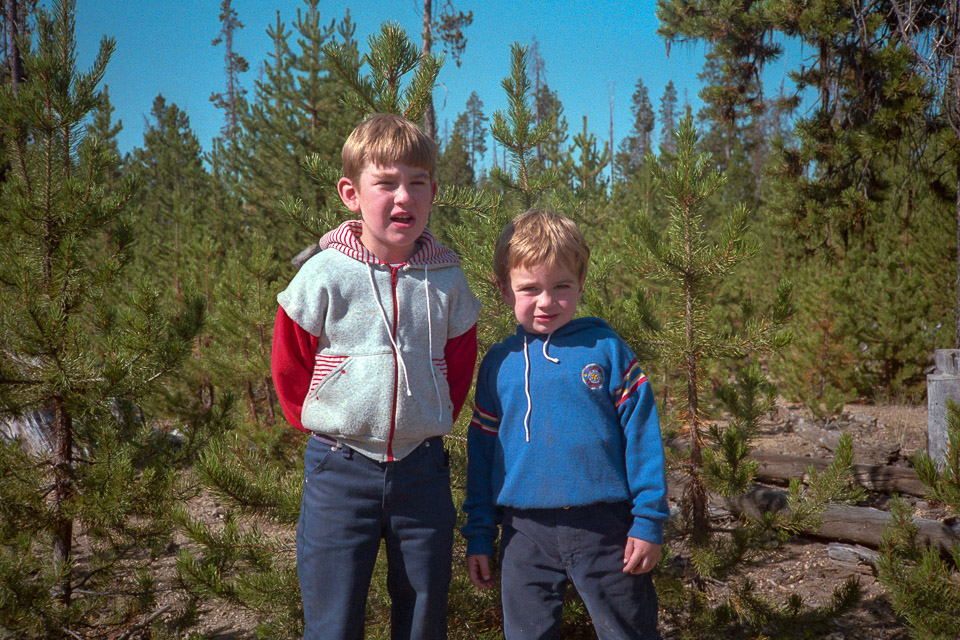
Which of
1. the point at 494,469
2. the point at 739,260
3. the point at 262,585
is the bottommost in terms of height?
the point at 262,585

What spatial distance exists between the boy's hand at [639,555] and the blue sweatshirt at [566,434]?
25mm

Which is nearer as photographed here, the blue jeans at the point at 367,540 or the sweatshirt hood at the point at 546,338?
the blue jeans at the point at 367,540

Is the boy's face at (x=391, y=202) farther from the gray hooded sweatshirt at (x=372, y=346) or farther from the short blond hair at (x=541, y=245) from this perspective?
the short blond hair at (x=541, y=245)

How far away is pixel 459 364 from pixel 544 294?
14.6 inches

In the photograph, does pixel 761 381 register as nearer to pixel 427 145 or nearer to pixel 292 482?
pixel 427 145

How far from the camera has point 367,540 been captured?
1723mm

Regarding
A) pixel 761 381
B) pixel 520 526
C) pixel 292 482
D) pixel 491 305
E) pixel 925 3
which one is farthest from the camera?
pixel 925 3

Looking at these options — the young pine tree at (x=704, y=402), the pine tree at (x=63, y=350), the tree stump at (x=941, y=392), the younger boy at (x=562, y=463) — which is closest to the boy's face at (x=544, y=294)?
the younger boy at (x=562, y=463)

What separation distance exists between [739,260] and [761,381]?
0.61 meters

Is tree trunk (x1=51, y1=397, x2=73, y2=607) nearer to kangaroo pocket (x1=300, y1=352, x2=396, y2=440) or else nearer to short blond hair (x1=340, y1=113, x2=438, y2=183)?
kangaroo pocket (x1=300, y1=352, x2=396, y2=440)

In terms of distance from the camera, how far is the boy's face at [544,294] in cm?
186

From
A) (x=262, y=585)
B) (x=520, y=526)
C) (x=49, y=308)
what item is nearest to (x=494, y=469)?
(x=520, y=526)

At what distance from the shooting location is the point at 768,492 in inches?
164

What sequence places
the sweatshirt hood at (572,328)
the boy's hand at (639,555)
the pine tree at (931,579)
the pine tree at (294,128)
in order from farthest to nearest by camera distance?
the pine tree at (294,128)
the pine tree at (931,579)
the sweatshirt hood at (572,328)
the boy's hand at (639,555)
